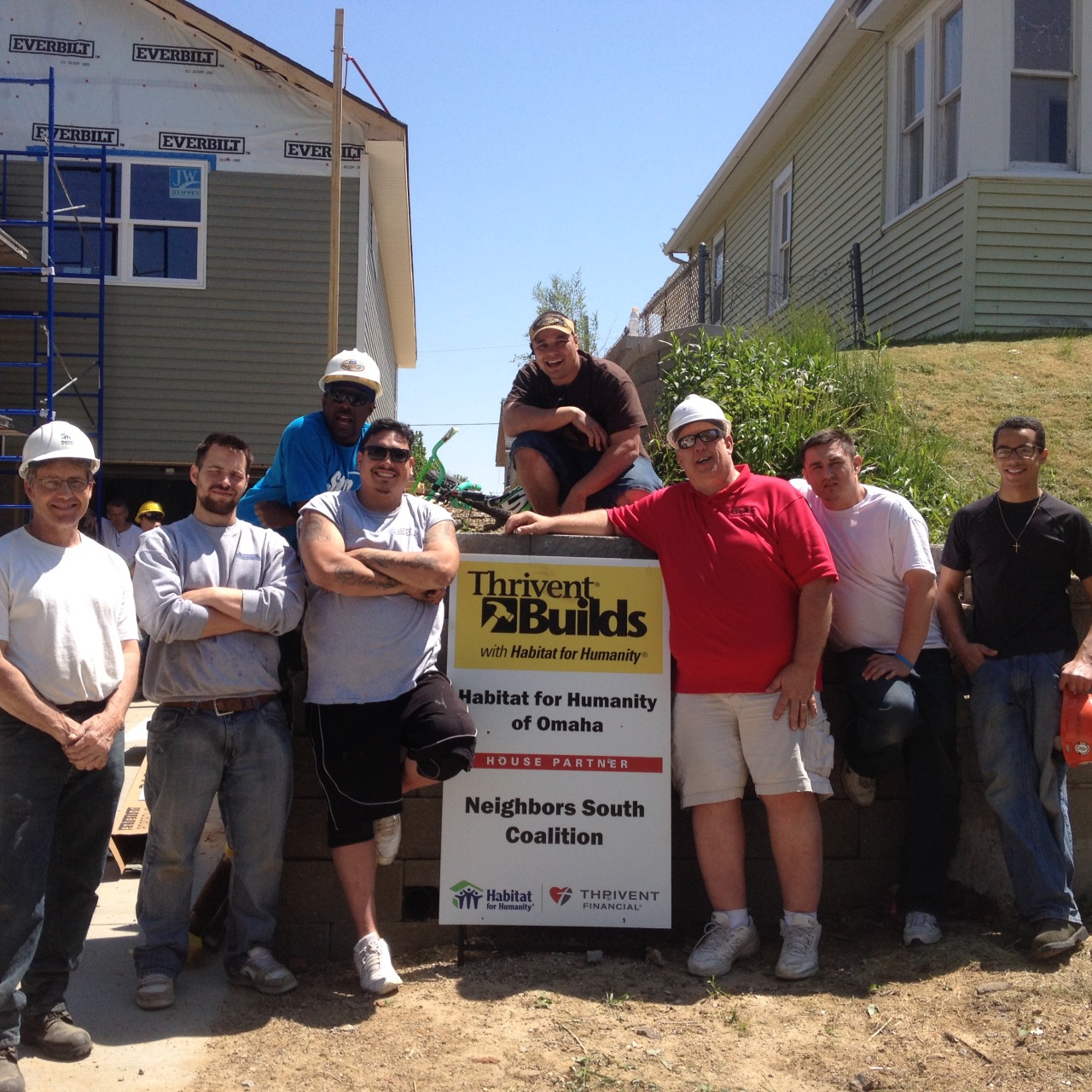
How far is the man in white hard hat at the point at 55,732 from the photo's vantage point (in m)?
3.64

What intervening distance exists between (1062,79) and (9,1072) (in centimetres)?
1332

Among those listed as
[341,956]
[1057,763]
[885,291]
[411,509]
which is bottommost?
[341,956]

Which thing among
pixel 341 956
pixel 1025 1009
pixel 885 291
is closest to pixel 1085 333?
pixel 885 291

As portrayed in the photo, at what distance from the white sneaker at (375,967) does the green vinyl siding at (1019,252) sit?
401 inches

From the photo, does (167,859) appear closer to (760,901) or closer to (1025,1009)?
(760,901)

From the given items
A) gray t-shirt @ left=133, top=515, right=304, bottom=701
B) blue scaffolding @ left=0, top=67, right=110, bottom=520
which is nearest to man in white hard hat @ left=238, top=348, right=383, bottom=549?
gray t-shirt @ left=133, top=515, right=304, bottom=701

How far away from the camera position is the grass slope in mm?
8328

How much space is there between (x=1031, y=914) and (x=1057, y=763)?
0.59m

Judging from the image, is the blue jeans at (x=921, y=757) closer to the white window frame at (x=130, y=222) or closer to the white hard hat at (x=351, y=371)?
the white hard hat at (x=351, y=371)

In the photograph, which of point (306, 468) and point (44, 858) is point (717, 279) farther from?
point (44, 858)

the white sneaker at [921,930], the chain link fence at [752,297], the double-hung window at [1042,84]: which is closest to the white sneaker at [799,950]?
the white sneaker at [921,930]

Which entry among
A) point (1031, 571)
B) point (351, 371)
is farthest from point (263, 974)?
point (1031, 571)

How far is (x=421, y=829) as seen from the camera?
4.76m

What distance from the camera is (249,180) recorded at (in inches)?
558
